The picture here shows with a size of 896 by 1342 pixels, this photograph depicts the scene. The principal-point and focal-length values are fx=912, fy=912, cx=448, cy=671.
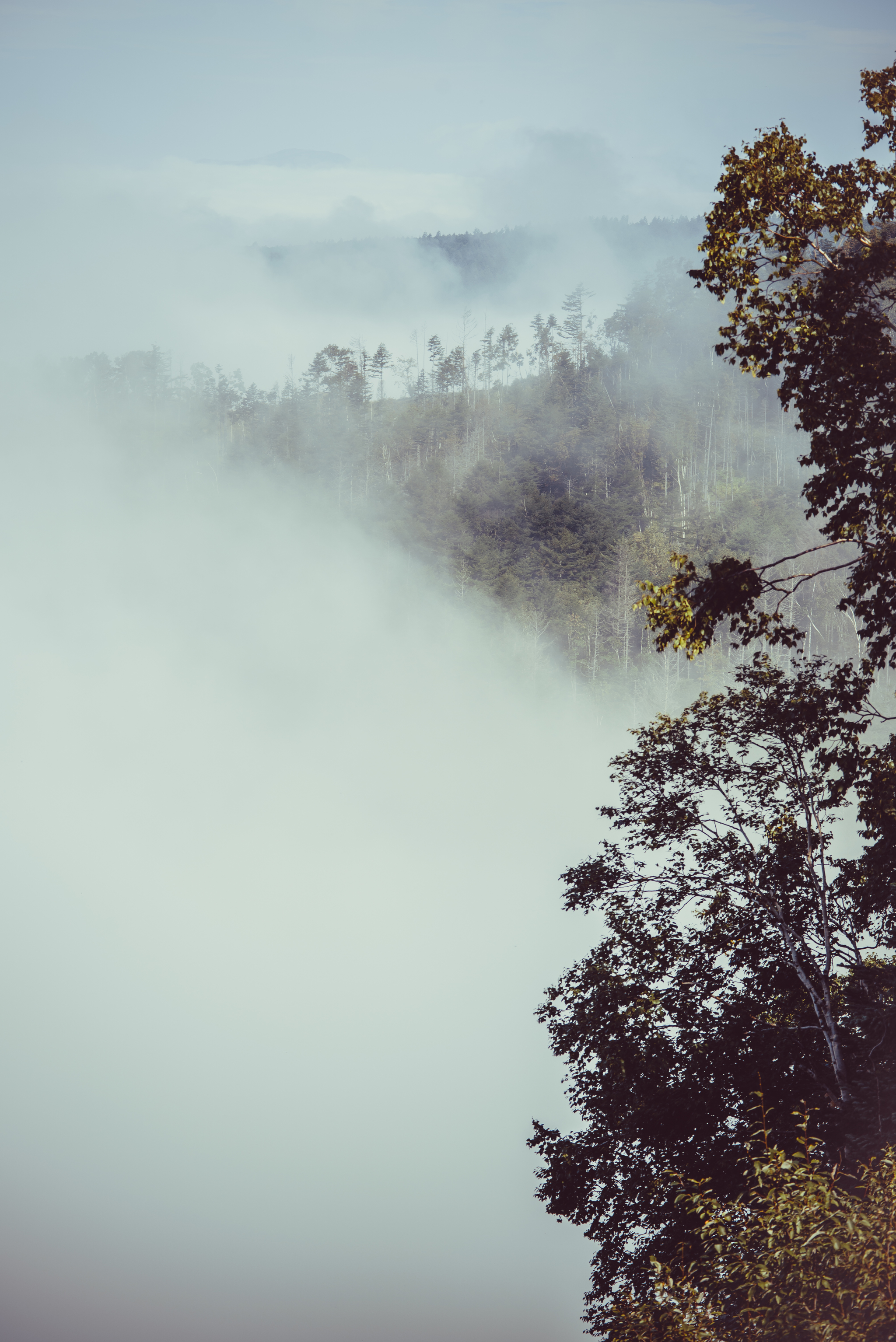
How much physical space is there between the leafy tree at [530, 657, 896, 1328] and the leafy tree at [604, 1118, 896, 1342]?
16.6 ft

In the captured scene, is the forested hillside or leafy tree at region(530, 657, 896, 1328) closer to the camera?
leafy tree at region(530, 657, 896, 1328)

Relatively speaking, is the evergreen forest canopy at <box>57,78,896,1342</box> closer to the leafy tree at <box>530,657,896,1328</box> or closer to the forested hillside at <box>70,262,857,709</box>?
the leafy tree at <box>530,657,896,1328</box>

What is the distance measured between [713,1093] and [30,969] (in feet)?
228

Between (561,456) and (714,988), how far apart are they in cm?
10857

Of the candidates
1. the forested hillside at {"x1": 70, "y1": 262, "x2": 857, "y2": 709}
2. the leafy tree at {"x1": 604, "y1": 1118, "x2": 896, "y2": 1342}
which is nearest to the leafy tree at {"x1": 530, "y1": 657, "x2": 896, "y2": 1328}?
the leafy tree at {"x1": 604, "y1": 1118, "x2": 896, "y2": 1342}

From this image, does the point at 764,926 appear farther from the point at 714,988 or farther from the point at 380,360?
the point at 380,360

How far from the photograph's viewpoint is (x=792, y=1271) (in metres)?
4.94

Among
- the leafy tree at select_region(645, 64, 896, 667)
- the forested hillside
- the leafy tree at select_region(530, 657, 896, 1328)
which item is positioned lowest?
the leafy tree at select_region(530, 657, 896, 1328)

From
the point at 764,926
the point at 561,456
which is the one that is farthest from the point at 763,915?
the point at 561,456

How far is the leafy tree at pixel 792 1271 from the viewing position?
473 cm

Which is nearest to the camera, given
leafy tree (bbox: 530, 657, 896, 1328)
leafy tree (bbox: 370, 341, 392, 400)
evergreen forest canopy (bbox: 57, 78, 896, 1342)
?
evergreen forest canopy (bbox: 57, 78, 896, 1342)

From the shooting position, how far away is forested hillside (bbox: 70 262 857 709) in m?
92.5

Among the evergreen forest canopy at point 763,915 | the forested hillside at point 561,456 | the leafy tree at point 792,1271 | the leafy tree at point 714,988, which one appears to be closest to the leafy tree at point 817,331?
the evergreen forest canopy at point 763,915

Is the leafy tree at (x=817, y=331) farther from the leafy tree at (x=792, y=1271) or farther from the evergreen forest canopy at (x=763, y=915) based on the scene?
the leafy tree at (x=792, y=1271)
